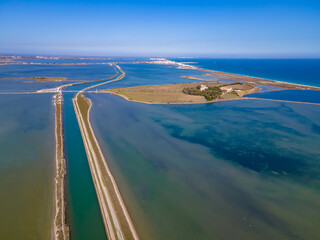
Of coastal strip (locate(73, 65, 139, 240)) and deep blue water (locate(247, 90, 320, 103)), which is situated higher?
deep blue water (locate(247, 90, 320, 103))

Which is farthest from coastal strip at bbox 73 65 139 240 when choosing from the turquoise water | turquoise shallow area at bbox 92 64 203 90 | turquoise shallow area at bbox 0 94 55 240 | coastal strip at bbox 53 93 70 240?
turquoise shallow area at bbox 92 64 203 90

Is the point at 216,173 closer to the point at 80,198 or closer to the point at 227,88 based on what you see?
the point at 80,198

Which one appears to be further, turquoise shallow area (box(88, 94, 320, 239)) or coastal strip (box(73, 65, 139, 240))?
turquoise shallow area (box(88, 94, 320, 239))

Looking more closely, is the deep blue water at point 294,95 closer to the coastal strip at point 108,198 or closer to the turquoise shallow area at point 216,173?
the turquoise shallow area at point 216,173

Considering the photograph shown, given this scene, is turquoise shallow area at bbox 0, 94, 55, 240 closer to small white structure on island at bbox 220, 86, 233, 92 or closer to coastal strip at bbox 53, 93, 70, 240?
coastal strip at bbox 53, 93, 70, 240

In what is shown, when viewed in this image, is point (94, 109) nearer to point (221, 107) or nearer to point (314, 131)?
point (221, 107)

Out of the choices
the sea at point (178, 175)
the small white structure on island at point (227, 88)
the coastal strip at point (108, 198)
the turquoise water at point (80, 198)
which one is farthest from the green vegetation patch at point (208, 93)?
the turquoise water at point (80, 198)

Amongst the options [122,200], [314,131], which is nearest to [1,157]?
[122,200]
